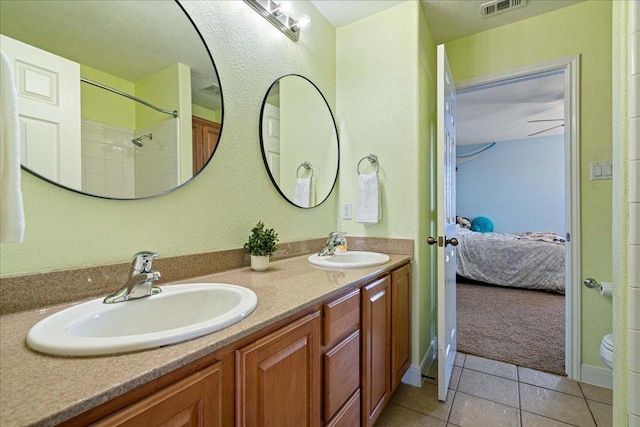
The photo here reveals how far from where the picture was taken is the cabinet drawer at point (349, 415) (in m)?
1.08

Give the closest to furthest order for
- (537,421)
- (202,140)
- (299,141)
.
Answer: (202,140), (537,421), (299,141)

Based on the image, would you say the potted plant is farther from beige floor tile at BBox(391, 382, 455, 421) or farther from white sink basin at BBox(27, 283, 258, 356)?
beige floor tile at BBox(391, 382, 455, 421)

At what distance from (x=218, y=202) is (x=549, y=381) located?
2.28 metres

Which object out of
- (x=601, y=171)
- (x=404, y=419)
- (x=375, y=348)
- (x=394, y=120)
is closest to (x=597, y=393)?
(x=404, y=419)

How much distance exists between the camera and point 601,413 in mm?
1557

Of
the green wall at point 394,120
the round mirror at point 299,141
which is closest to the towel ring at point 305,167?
the round mirror at point 299,141

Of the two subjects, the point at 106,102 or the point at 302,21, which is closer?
the point at 106,102

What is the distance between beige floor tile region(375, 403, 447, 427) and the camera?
1483mm

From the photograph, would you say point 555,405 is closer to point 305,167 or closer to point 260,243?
point 260,243

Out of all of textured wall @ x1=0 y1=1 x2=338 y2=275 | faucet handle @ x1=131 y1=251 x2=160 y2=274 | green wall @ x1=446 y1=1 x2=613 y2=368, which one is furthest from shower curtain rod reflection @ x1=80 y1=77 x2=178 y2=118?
green wall @ x1=446 y1=1 x2=613 y2=368

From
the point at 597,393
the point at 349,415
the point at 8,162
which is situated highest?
the point at 8,162

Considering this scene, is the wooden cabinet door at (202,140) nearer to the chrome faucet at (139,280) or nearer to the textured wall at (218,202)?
the textured wall at (218,202)

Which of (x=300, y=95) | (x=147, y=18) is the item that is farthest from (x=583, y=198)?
(x=147, y=18)

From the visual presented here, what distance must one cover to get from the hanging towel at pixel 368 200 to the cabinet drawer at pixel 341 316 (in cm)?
82
